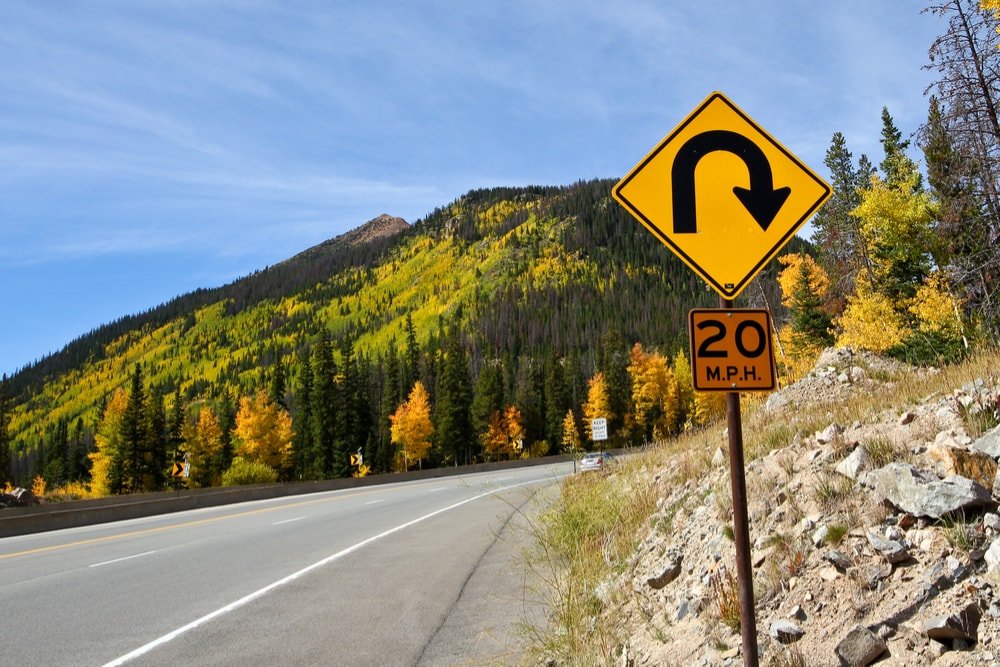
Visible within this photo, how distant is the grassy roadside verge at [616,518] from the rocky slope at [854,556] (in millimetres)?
203

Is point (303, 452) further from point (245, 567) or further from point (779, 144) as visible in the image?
point (779, 144)

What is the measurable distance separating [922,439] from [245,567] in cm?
972

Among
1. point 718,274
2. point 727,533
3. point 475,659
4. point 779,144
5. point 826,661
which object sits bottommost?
point 475,659

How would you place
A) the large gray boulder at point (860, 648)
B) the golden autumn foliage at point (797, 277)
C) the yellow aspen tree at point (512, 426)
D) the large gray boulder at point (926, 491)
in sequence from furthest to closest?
the yellow aspen tree at point (512, 426), the golden autumn foliage at point (797, 277), the large gray boulder at point (926, 491), the large gray boulder at point (860, 648)

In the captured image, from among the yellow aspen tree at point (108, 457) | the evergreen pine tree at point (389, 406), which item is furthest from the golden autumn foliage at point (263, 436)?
the evergreen pine tree at point (389, 406)

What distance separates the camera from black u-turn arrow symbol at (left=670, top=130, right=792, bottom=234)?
156 inches

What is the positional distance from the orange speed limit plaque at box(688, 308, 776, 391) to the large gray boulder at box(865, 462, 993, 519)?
1.44 metres

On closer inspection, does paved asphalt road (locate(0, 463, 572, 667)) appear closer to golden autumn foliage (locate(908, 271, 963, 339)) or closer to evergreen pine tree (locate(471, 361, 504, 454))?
golden autumn foliage (locate(908, 271, 963, 339))

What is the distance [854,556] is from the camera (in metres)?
4.09

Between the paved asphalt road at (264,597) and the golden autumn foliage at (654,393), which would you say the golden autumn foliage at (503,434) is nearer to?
the golden autumn foliage at (654,393)

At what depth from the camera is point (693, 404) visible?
2874 inches

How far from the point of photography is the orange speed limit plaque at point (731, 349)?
3.49 m

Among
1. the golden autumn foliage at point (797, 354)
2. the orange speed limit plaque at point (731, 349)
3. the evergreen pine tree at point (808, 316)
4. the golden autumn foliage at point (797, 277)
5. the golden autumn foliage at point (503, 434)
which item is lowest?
the golden autumn foliage at point (503, 434)

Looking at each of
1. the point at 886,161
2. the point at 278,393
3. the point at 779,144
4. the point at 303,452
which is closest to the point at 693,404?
the point at 886,161
